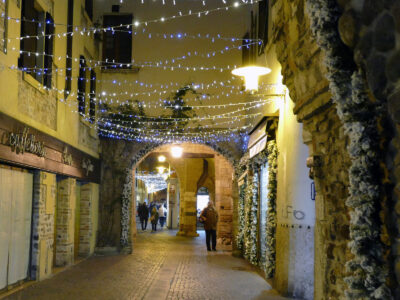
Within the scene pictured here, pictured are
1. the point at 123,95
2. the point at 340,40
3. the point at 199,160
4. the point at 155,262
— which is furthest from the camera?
the point at 199,160

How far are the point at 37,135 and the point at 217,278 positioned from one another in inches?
182

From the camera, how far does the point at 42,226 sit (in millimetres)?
10273

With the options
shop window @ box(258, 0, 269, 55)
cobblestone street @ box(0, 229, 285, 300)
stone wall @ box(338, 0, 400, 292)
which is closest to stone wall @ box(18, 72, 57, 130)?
cobblestone street @ box(0, 229, 285, 300)

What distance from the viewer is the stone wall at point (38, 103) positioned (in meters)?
9.08

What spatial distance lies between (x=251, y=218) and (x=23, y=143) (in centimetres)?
653

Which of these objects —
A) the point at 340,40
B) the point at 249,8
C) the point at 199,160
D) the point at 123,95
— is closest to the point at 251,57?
the point at 249,8

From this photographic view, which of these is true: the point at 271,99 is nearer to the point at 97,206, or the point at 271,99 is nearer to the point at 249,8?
the point at 249,8

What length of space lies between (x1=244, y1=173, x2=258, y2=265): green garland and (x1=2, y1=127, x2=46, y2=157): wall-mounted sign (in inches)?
216

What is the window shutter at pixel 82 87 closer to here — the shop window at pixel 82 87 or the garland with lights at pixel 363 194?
the shop window at pixel 82 87

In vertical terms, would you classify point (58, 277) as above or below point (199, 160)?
below

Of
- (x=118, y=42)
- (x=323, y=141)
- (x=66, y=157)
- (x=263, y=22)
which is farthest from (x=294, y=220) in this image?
(x=118, y=42)

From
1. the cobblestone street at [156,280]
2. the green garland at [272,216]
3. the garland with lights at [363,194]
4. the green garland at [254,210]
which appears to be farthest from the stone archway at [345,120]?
the green garland at [254,210]

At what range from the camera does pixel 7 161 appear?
823cm

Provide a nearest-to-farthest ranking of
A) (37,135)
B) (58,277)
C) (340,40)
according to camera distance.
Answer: (340,40) → (37,135) → (58,277)
